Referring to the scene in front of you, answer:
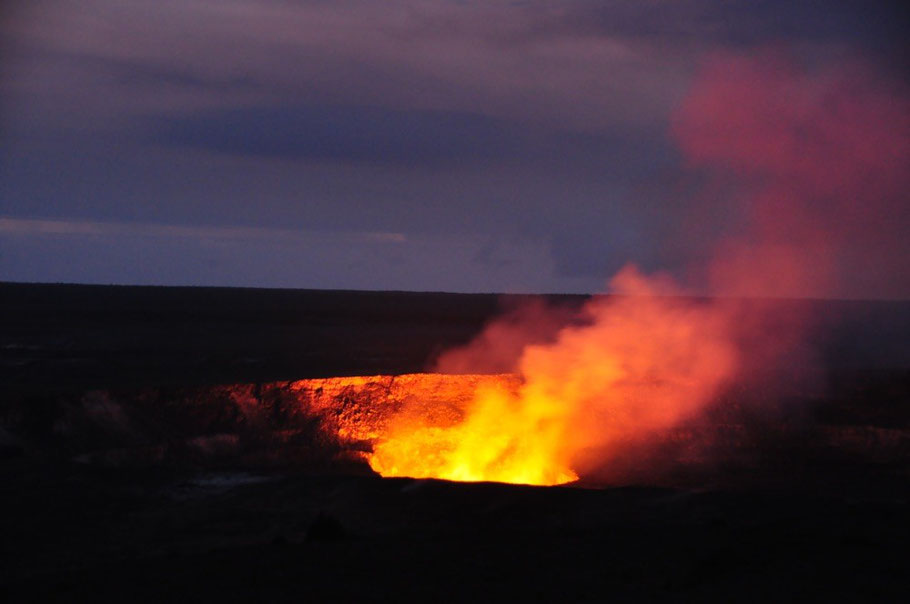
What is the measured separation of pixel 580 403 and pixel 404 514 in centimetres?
1232

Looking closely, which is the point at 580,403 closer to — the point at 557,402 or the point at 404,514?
the point at 557,402

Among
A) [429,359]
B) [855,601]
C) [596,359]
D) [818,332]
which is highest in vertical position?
[818,332]

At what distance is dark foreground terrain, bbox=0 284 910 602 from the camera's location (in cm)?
1336

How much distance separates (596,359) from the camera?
32250 millimetres

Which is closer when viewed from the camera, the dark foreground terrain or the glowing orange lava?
the dark foreground terrain

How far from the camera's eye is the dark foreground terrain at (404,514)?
13359 millimetres

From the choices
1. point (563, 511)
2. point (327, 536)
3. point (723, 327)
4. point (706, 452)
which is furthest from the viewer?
point (723, 327)

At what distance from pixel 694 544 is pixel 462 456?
1352 cm

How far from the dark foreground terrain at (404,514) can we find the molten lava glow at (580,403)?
178 cm

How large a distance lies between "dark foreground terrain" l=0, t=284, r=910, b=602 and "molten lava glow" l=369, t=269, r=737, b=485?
178 cm

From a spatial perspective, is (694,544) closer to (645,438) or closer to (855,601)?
(855,601)

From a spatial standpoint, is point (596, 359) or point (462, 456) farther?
point (596, 359)

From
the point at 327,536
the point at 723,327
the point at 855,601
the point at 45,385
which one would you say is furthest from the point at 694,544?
the point at 45,385

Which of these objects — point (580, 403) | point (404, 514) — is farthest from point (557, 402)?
point (404, 514)
